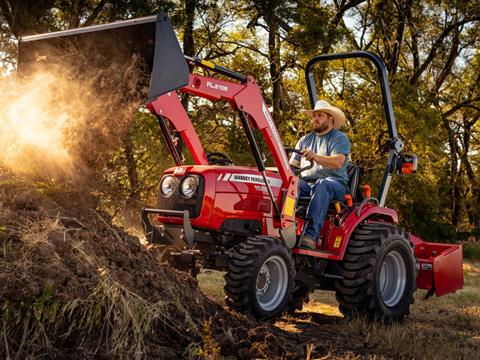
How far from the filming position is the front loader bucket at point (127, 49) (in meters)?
5.00

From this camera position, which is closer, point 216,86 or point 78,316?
point 78,316

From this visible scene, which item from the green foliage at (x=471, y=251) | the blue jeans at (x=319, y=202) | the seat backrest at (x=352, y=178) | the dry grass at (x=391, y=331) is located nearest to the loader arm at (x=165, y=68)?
the blue jeans at (x=319, y=202)

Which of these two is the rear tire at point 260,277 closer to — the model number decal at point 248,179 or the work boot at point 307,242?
the work boot at point 307,242

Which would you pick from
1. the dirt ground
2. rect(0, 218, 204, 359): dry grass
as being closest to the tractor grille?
the dirt ground

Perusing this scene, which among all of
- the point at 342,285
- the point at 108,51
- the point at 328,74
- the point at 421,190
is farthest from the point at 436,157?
the point at 108,51

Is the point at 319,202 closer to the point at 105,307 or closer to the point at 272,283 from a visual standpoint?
the point at 272,283

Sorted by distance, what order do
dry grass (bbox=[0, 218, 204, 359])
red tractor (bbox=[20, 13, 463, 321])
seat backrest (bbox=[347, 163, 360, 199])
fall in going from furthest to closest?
seat backrest (bbox=[347, 163, 360, 199])
red tractor (bbox=[20, 13, 463, 321])
dry grass (bbox=[0, 218, 204, 359])

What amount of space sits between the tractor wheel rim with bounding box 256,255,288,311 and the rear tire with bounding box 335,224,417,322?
0.88m

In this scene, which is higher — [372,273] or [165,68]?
[165,68]

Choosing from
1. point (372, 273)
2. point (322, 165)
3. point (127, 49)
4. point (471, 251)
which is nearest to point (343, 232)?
point (372, 273)

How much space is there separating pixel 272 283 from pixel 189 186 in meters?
1.17

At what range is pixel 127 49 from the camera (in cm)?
522

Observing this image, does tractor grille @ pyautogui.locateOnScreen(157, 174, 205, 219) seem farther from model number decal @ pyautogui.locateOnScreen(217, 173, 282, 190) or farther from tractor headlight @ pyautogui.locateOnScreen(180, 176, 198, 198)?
model number decal @ pyautogui.locateOnScreen(217, 173, 282, 190)

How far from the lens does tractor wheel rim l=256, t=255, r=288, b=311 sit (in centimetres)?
581
